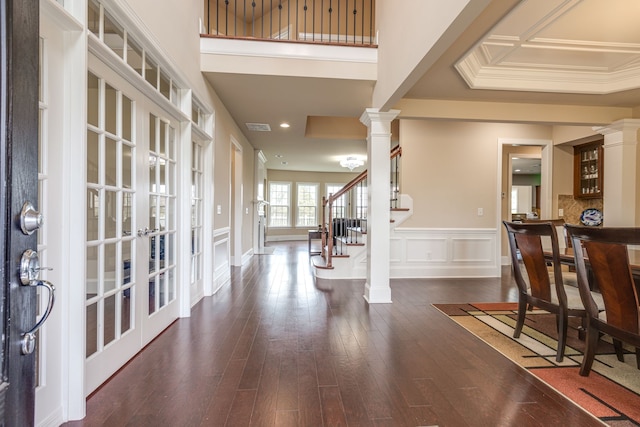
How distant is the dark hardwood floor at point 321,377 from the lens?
1645 mm

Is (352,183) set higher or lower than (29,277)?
higher

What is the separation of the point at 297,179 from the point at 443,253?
7.40 metres

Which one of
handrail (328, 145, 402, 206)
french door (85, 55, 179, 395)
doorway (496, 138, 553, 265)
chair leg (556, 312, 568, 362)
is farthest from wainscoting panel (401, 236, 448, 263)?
french door (85, 55, 179, 395)

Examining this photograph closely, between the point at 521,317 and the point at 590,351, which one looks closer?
the point at 590,351

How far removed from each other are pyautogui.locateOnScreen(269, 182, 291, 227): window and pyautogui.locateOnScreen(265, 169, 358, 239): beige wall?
0.49 ft

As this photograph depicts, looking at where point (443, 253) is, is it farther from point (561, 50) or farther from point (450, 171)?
point (561, 50)

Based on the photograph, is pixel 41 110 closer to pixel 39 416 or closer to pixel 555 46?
pixel 39 416

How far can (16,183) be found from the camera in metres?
0.71

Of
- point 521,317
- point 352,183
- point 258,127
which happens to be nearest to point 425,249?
point 352,183

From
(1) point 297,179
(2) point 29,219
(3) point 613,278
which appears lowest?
(3) point 613,278

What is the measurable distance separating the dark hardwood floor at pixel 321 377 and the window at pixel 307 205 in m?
8.52

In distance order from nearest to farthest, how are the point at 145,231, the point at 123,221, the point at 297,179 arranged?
the point at 123,221 < the point at 145,231 < the point at 297,179

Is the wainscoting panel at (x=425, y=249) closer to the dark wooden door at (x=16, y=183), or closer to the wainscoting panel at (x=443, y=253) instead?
the wainscoting panel at (x=443, y=253)

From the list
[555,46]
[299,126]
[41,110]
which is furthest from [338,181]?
[41,110]
